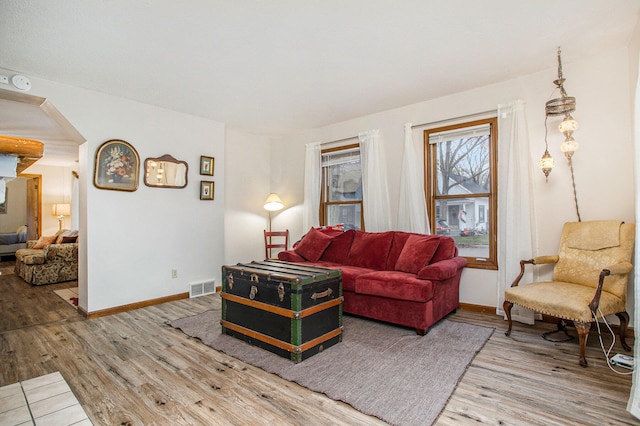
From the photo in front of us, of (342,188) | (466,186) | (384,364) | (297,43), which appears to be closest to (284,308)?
(384,364)

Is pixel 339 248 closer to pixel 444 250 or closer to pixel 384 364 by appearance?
pixel 444 250

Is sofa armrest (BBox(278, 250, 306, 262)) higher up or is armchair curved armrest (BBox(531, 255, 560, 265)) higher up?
armchair curved armrest (BBox(531, 255, 560, 265))

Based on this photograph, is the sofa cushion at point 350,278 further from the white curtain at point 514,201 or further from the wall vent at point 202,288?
the wall vent at point 202,288

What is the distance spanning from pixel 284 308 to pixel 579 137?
127 inches

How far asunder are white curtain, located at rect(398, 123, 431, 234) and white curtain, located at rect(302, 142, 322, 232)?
1.48 metres

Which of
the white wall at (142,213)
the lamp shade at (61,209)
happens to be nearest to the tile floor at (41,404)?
the white wall at (142,213)

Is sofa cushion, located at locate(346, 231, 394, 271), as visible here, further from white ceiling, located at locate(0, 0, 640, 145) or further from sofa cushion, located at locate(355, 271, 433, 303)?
white ceiling, located at locate(0, 0, 640, 145)

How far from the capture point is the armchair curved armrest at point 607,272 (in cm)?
231

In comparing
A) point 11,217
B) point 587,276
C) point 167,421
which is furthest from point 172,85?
point 11,217

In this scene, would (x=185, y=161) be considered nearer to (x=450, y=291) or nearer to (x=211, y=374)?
(x=211, y=374)

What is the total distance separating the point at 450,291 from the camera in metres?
3.45

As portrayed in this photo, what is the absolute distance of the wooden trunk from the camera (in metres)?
2.47

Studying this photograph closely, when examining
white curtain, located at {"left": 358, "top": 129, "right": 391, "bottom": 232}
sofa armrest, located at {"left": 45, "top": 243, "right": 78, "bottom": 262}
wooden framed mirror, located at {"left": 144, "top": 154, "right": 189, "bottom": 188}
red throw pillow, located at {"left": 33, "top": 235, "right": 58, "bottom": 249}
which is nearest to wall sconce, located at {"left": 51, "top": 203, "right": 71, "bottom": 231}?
red throw pillow, located at {"left": 33, "top": 235, "right": 58, "bottom": 249}

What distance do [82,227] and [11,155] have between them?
3382 mm
